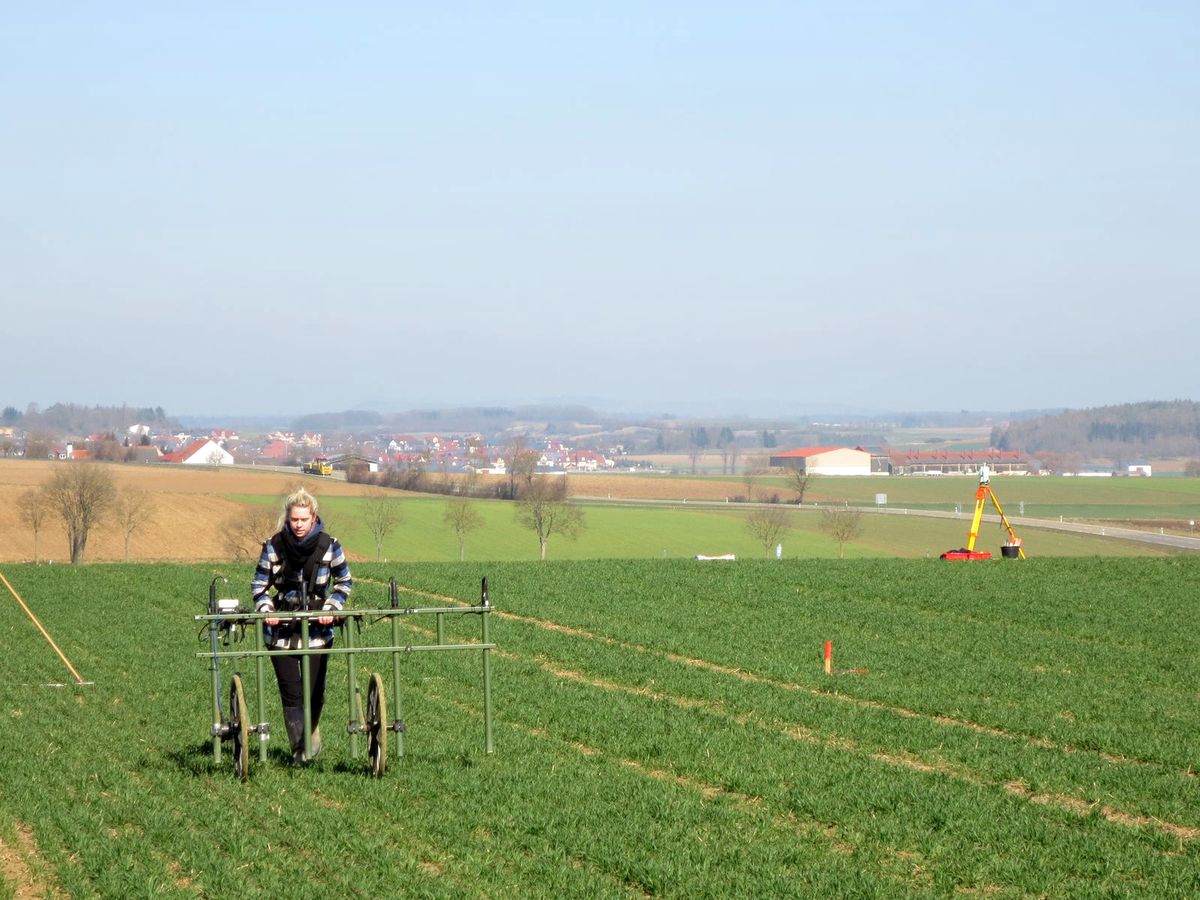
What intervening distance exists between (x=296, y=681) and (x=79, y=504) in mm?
60272

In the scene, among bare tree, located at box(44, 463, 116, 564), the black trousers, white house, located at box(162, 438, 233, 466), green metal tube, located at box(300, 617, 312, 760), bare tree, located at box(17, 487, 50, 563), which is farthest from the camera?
white house, located at box(162, 438, 233, 466)

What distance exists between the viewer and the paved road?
85.2 meters

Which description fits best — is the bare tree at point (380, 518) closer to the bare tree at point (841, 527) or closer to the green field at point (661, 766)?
the bare tree at point (841, 527)

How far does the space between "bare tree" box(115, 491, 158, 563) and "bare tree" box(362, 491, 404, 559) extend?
12269 mm

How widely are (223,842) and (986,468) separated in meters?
A: 31.4

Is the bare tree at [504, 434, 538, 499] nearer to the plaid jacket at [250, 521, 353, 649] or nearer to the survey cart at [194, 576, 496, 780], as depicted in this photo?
the survey cart at [194, 576, 496, 780]

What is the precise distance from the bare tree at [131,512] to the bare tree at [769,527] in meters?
35.4

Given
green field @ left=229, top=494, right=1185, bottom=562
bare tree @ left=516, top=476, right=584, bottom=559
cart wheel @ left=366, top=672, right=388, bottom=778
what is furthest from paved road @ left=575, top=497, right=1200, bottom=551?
cart wheel @ left=366, top=672, right=388, bottom=778

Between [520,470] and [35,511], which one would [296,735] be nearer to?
[35,511]

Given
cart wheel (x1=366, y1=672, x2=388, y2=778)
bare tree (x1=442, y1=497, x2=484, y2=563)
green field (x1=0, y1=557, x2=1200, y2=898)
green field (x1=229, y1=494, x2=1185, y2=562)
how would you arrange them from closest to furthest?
green field (x1=0, y1=557, x2=1200, y2=898), cart wheel (x1=366, y1=672, x2=388, y2=778), green field (x1=229, y1=494, x2=1185, y2=562), bare tree (x1=442, y1=497, x2=484, y2=563)

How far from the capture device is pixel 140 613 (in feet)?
91.0

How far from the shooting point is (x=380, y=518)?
83125 millimetres

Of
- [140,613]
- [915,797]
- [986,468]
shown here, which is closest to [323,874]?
[915,797]

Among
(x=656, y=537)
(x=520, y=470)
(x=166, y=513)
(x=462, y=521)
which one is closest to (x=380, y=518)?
(x=462, y=521)
